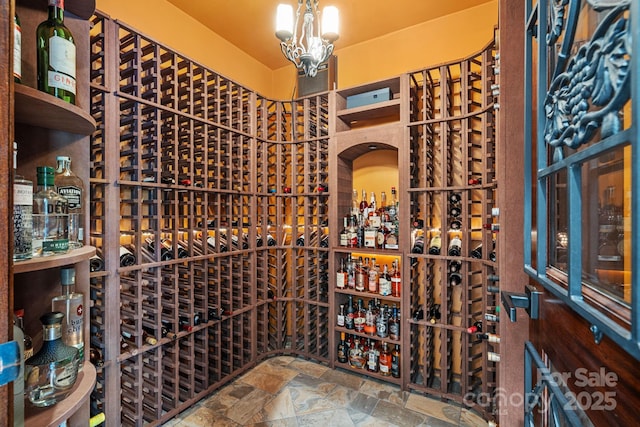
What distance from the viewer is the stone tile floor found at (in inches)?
70.5

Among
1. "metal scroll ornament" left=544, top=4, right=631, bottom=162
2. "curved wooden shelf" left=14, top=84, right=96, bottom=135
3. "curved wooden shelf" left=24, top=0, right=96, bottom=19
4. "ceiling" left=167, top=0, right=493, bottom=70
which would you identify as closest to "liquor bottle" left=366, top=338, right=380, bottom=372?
"metal scroll ornament" left=544, top=4, right=631, bottom=162

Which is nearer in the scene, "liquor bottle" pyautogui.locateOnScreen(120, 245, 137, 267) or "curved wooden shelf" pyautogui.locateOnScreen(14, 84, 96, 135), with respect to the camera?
"curved wooden shelf" pyautogui.locateOnScreen(14, 84, 96, 135)

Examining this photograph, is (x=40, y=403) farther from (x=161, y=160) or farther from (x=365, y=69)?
(x=365, y=69)

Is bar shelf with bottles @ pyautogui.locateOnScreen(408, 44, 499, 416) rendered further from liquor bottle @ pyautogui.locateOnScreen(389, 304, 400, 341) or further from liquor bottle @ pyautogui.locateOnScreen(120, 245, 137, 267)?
liquor bottle @ pyautogui.locateOnScreen(120, 245, 137, 267)

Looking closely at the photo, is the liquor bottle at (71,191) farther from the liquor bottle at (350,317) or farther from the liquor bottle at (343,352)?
the liquor bottle at (343,352)

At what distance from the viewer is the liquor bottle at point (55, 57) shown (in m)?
0.78

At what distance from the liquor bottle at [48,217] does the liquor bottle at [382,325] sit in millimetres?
1994

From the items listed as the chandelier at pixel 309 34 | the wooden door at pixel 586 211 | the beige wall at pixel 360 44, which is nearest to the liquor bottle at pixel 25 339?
the wooden door at pixel 586 211

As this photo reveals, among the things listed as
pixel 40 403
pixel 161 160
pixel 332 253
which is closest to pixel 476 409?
pixel 332 253

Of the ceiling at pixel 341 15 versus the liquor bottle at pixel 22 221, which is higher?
the ceiling at pixel 341 15

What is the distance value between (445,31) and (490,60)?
714mm

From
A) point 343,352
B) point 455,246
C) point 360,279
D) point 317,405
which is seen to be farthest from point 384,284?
point 317,405

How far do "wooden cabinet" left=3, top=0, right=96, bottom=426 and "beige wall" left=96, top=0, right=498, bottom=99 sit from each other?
3.32 ft

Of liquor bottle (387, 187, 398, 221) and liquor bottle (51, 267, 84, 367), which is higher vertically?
liquor bottle (387, 187, 398, 221)
